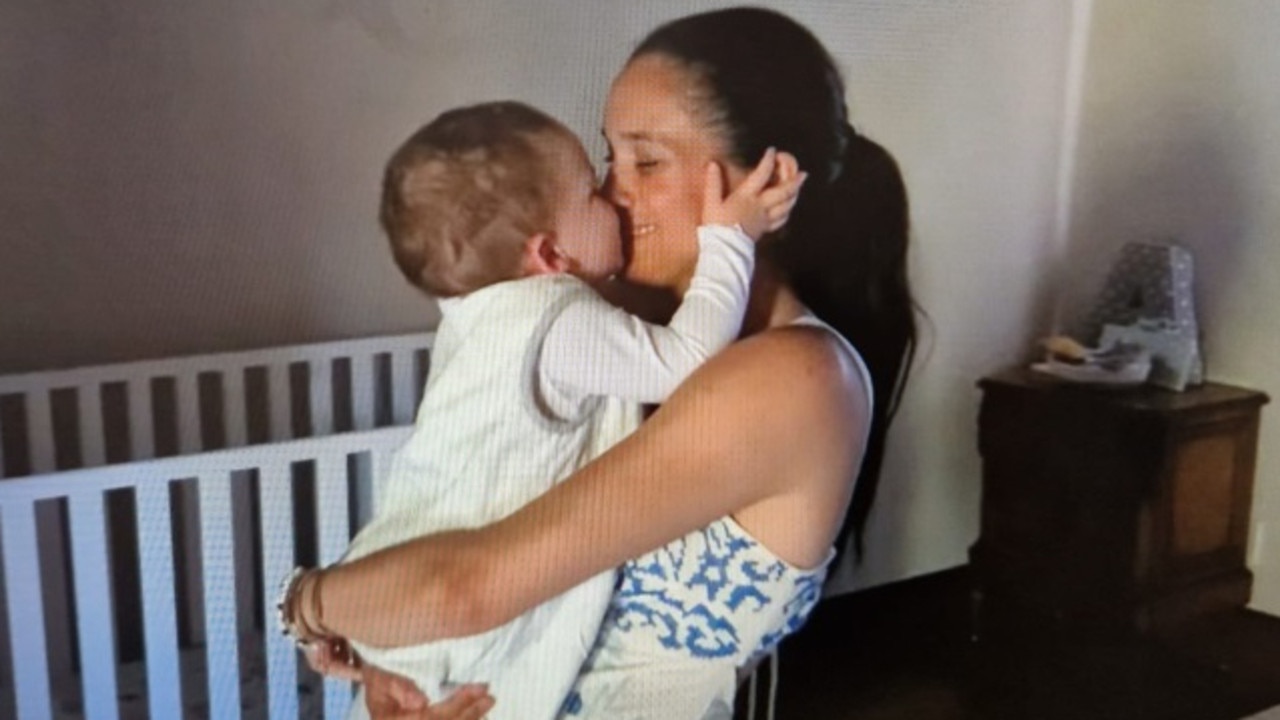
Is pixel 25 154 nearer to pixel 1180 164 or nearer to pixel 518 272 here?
pixel 518 272

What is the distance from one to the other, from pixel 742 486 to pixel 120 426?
0.59 m

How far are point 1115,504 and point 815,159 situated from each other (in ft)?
4.11

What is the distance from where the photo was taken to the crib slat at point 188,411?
32.3 inches

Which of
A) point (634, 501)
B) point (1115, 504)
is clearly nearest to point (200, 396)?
point (634, 501)

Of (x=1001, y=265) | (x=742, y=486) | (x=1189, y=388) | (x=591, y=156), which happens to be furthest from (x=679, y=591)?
(x=1189, y=388)

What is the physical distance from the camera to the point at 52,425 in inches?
37.0

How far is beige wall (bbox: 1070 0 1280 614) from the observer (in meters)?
1.52

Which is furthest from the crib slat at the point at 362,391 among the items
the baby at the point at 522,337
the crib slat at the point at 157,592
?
the baby at the point at 522,337

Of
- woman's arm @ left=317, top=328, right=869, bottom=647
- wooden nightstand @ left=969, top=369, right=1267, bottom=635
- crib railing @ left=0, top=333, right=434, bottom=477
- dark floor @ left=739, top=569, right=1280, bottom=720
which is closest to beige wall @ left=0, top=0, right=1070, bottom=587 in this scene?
crib railing @ left=0, top=333, right=434, bottom=477

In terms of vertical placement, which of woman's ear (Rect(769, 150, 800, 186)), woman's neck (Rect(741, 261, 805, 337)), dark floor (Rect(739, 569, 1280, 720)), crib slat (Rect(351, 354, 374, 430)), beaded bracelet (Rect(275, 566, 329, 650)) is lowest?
dark floor (Rect(739, 569, 1280, 720))

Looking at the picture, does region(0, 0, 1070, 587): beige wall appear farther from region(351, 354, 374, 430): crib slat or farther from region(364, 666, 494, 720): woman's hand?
region(364, 666, 494, 720): woman's hand

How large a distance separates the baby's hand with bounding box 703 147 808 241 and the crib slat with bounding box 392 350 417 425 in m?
0.22

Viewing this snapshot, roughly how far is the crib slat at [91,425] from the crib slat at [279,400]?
123mm

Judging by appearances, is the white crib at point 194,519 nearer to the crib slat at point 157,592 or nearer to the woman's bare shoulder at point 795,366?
the crib slat at point 157,592
